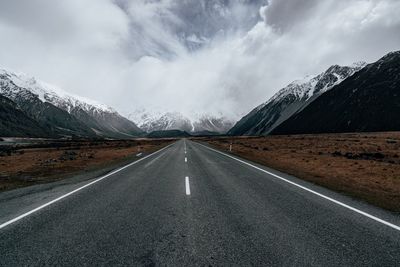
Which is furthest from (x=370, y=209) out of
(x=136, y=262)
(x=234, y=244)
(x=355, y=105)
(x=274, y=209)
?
(x=355, y=105)

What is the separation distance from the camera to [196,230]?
224 inches

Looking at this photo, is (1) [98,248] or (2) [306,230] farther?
(2) [306,230]

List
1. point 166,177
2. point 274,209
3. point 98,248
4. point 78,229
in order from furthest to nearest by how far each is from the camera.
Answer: point 166,177 < point 274,209 < point 78,229 < point 98,248

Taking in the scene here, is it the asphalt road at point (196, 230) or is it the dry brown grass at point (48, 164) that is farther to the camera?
the dry brown grass at point (48, 164)

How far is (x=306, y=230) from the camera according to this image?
573cm

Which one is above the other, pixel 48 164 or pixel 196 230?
pixel 48 164

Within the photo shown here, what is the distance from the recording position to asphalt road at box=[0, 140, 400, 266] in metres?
4.40

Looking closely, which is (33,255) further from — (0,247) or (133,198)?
(133,198)

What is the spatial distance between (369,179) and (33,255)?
15637 millimetres

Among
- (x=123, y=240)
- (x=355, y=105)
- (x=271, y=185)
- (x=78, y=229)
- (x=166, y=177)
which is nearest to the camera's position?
(x=123, y=240)

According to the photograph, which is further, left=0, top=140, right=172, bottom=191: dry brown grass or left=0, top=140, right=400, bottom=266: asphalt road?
left=0, top=140, right=172, bottom=191: dry brown grass

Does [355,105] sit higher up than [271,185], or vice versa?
[355,105]

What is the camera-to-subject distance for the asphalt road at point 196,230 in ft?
14.4

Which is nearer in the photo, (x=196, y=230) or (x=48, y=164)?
(x=196, y=230)
